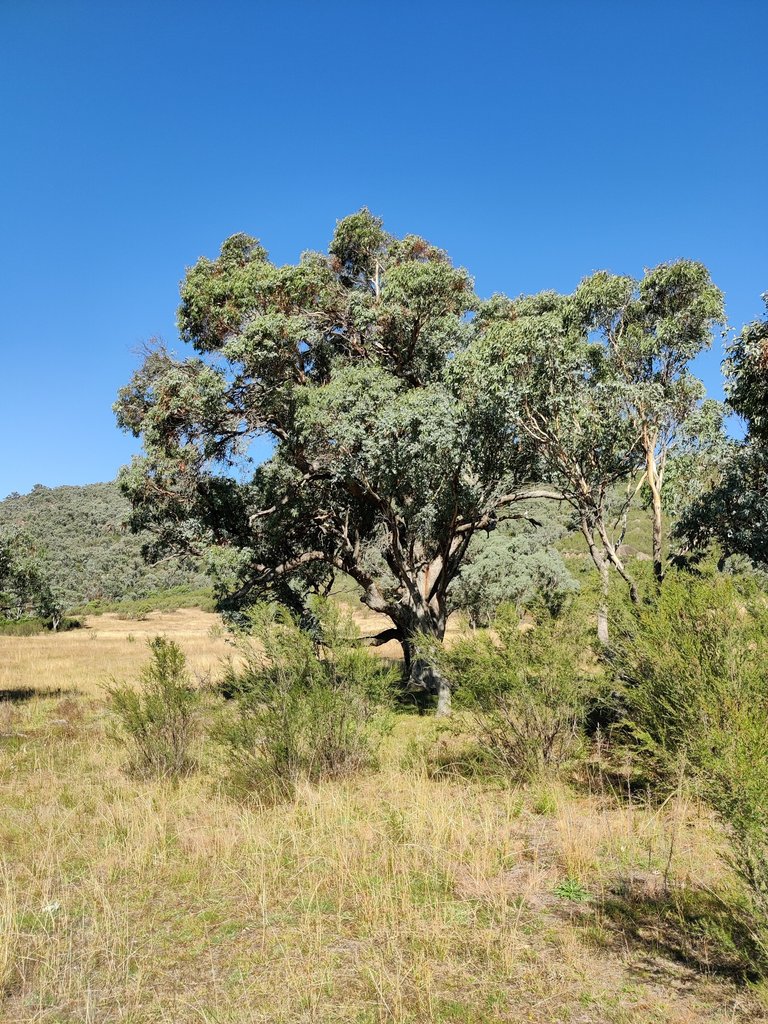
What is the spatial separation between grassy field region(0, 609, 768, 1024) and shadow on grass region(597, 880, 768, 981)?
0.02 m

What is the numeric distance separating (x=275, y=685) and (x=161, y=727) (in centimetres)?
227

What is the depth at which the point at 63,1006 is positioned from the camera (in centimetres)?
358

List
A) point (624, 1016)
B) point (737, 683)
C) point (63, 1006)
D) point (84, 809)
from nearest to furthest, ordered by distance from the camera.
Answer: point (624, 1016) → point (63, 1006) → point (737, 683) → point (84, 809)

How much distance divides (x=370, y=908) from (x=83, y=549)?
85488mm

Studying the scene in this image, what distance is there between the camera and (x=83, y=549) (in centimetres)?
8050

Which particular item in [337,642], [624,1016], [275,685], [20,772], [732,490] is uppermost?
[732,490]

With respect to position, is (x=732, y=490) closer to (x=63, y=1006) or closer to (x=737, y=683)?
(x=737, y=683)

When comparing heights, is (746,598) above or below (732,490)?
below

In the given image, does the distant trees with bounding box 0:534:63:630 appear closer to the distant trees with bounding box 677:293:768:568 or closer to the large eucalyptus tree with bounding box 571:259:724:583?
the large eucalyptus tree with bounding box 571:259:724:583

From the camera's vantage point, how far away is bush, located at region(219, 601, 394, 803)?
7.80 meters

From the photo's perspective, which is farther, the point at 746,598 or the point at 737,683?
the point at 746,598

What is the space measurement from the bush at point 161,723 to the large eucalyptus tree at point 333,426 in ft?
17.2

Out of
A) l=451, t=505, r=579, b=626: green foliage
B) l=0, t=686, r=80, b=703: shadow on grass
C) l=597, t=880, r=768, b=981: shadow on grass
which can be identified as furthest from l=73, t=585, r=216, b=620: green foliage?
l=597, t=880, r=768, b=981: shadow on grass

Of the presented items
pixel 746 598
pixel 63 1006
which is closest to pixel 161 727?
pixel 63 1006
